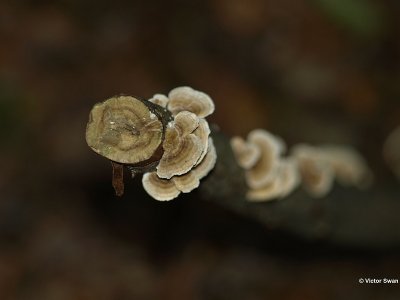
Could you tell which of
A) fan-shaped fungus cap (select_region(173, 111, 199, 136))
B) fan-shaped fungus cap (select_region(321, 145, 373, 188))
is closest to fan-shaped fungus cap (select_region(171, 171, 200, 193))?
fan-shaped fungus cap (select_region(173, 111, 199, 136))

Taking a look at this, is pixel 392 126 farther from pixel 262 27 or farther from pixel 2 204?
pixel 2 204

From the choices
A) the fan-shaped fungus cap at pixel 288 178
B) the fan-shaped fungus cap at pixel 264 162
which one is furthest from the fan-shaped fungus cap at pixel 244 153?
the fan-shaped fungus cap at pixel 288 178

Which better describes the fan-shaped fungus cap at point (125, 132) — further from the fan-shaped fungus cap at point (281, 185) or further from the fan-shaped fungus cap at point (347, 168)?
the fan-shaped fungus cap at point (347, 168)

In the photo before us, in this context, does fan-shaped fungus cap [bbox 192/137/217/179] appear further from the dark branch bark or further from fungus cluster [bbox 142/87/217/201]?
the dark branch bark

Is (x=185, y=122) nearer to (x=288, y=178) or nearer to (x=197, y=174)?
(x=197, y=174)

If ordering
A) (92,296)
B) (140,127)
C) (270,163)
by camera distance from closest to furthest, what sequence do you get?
(140,127) → (270,163) → (92,296)

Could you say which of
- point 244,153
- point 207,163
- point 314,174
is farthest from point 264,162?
point 207,163

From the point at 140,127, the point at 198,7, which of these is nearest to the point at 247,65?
the point at 198,7
